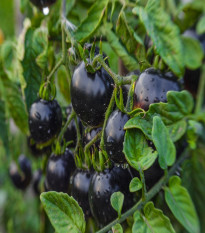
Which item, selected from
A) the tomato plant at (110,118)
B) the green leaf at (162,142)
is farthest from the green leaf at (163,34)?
the green leaf at (162,142)

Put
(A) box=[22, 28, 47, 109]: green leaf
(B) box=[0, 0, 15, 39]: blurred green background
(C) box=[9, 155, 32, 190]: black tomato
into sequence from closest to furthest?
1. (A) box=[22, 28, 47, 109]: green leaf
2. (C) box=[9, 155, 32, 190]: black tomato
3. (B) box=[0, 0, 15, 39]: blurred green background

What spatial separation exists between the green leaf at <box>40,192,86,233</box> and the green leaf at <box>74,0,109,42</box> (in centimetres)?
23

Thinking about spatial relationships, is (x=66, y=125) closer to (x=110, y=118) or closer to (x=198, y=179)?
(x=110, y=118)

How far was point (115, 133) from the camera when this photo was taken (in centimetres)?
40

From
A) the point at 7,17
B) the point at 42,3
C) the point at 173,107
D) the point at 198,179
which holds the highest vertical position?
the point at 7,17

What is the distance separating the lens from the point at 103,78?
1.36 feet

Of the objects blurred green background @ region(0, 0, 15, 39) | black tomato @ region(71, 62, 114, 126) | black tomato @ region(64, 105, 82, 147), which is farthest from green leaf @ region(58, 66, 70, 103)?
blurred green background @ region(0, 0, 15, 39)

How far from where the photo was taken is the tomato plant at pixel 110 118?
0.40 m

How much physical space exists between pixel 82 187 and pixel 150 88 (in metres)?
0.16

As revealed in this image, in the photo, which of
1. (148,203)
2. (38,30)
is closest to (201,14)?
(38,30)

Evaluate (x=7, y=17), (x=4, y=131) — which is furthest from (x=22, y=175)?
(x=7, y=17)

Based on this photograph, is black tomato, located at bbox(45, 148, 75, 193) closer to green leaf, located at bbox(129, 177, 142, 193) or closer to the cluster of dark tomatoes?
the cluster of dark tomatoes

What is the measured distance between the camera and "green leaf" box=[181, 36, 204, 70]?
70cm

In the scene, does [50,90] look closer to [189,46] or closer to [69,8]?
[69,8]
